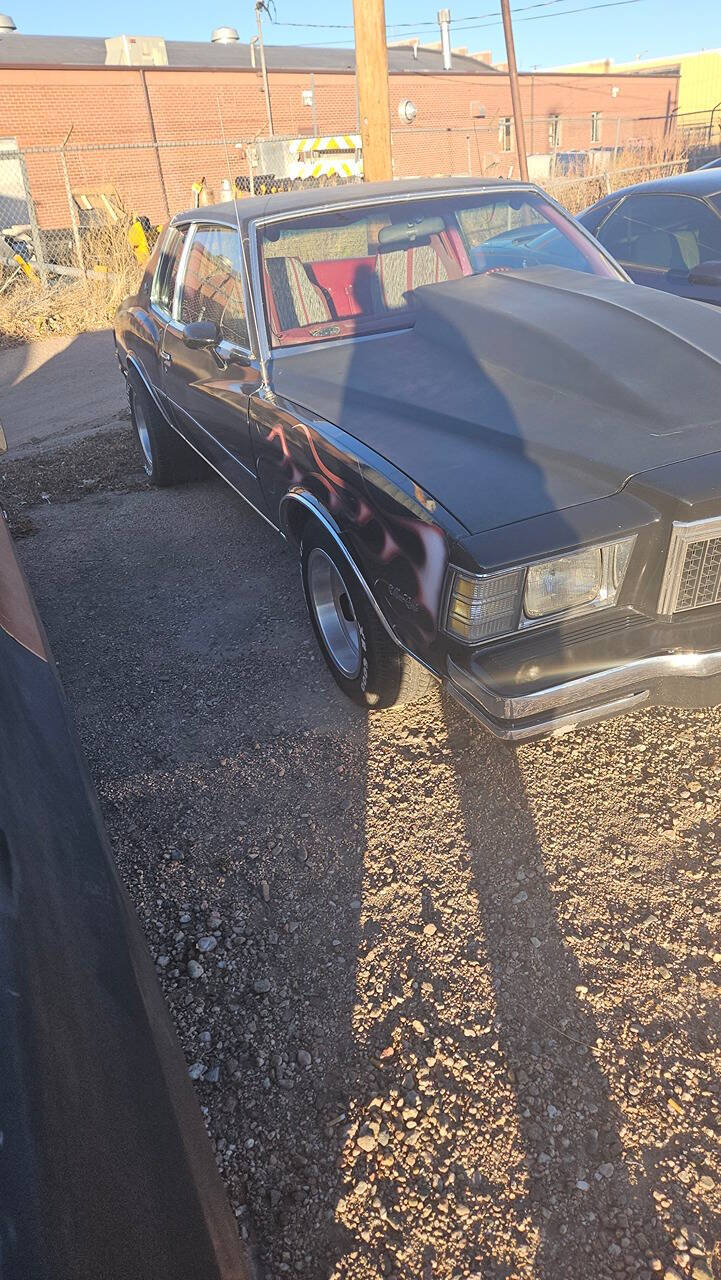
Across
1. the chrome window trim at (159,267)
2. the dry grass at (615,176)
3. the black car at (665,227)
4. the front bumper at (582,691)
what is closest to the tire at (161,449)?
the chrome window trim at (159,267)

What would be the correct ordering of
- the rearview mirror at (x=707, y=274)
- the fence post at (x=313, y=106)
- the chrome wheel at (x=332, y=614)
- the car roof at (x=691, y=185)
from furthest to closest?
the fence post at (x=313, y=106), the car roof at (x=691, y=185), the rearview mirror at (x=707, y=274), the chrome wheel at (x=332, y=614)

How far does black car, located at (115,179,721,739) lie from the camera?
2.26m

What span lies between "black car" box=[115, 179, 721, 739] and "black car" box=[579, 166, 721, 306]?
5.68 ft

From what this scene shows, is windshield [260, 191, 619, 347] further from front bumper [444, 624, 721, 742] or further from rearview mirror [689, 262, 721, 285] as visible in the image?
front bumper [444, 624, 721, 742]

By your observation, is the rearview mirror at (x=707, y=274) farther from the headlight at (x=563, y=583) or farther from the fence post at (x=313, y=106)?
the fence post at (x=313, y=106)

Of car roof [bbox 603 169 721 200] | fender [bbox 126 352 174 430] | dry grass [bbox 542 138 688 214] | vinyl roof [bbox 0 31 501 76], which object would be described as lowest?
fender [bbox 126 352 174 430]

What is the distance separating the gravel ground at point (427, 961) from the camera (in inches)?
67.2

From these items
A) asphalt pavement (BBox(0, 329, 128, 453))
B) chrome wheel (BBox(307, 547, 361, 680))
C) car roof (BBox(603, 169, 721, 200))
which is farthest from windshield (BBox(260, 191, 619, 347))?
asphalt pavement (BBox(0, 329, 128, 453))

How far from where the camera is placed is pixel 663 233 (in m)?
5.82

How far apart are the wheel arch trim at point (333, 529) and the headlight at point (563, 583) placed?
0.46 meters

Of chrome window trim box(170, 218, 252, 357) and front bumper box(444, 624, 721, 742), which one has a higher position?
chrome window trim box(170, 218, 252, 357)

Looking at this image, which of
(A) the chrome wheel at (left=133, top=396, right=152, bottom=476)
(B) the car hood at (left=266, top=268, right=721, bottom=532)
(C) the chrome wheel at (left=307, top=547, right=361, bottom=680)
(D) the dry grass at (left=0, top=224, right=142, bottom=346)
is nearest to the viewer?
(B) the car hood at (left=266, top=268, right=721, bottom=532)

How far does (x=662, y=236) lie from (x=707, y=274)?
5.06ft

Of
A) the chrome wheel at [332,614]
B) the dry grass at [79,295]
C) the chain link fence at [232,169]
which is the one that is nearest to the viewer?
the chrome wheel at [332,614]
